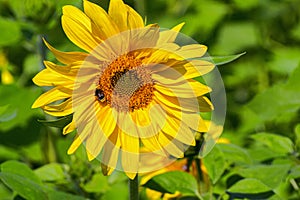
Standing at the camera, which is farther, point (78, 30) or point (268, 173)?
point (268, 173)

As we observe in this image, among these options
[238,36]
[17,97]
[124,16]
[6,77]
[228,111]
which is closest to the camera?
[124,16]

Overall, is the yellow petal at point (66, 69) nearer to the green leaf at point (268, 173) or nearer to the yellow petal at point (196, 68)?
the yellow petal at point (196, 68)

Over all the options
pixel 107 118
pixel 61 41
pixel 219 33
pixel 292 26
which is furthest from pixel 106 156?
pixel 292 26

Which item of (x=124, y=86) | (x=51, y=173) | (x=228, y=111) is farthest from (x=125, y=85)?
(x=228, y=111)

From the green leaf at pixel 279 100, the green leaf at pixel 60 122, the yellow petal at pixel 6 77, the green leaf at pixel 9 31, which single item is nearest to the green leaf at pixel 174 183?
the green leaf at pixel 60 122

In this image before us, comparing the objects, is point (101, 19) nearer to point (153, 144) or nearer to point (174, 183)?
point (153, 144)

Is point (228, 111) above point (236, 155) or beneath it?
beneath
